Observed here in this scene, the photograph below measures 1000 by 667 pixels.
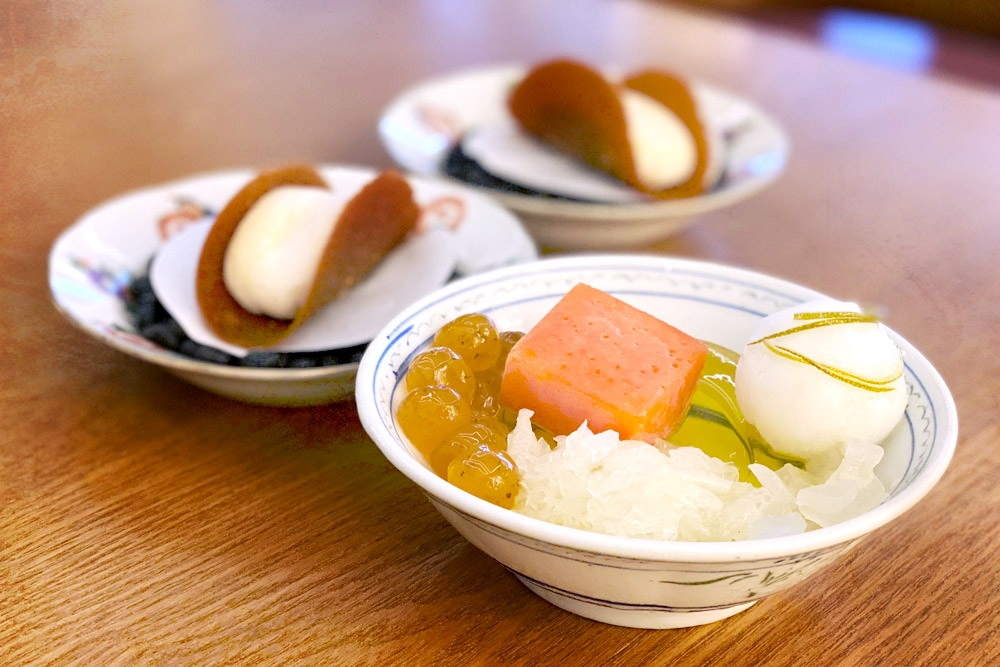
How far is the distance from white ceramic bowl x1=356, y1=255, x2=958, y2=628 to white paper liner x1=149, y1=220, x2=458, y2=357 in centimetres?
19

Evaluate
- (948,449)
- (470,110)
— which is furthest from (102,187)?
(948,449)

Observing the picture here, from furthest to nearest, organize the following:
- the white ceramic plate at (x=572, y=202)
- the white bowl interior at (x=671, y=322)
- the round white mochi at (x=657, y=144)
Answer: the round white mochi at (x=657, y=144) → the white ceramic plate at (x=572, y=202) → the white bowl interior at (x=671, y=322)

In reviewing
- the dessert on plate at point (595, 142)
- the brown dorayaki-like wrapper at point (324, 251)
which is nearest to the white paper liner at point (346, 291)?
the brown dorayaki-like wrapper at point (324, 251)

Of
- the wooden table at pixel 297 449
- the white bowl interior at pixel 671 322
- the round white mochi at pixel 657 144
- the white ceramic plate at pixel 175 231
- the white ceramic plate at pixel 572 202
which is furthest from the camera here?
Answer: the round white mochi at pixel 657 144

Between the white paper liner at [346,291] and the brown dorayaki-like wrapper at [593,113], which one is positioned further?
the brown dorayaki-like wrapper at [593,113]

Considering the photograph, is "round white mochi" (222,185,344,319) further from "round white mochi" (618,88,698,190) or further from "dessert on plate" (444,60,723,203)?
"round white mochi" (618,88,698,190)

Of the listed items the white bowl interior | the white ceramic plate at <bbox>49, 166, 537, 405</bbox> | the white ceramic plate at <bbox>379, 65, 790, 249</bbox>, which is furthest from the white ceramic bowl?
the white ceramic plate at <bbox>379, 65, 790, 249</bbox>

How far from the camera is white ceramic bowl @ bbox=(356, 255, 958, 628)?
1.86 ft

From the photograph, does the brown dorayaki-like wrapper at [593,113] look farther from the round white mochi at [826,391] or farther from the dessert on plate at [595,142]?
the round white mochi at [826,391]

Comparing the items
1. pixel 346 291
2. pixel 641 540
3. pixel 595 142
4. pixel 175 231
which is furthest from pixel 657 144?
pixel 641 540

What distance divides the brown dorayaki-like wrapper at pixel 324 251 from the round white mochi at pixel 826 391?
0.50 m

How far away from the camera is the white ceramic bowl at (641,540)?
22.3 inches

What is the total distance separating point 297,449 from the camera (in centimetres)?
91

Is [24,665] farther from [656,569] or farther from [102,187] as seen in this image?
[102,187]
